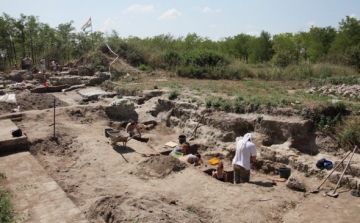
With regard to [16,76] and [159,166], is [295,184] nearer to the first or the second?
[159,166]

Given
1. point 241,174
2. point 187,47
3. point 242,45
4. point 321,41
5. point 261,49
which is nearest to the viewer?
point 241,174

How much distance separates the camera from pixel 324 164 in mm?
8141

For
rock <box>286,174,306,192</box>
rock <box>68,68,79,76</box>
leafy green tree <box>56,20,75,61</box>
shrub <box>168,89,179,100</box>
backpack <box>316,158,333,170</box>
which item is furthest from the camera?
leafy green tree <box>56,20,75,61</box>

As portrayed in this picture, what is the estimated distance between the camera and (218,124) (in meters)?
11.4

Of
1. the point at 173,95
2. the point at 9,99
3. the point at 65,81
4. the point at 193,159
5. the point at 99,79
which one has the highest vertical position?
the point at 99,79

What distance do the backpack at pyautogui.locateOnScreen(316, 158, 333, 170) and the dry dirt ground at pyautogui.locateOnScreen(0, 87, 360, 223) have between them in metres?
0.39

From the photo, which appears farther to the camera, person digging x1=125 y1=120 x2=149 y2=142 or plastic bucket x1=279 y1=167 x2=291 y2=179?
person digging x1=125 y1=120 x2=149 y2=142

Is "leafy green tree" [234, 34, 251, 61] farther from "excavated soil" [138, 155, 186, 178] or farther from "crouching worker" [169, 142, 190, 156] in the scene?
"excavated soil" [138, 155, 186, 178]

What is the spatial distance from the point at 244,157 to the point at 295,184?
1.38 meters

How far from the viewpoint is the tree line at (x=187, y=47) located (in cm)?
2200

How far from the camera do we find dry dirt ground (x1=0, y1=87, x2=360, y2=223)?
19.4 ft

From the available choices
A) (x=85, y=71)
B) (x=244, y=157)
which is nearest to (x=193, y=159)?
(x=244, y=157)

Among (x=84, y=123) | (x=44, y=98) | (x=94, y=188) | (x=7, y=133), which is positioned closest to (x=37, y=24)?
(x=44, y=98)

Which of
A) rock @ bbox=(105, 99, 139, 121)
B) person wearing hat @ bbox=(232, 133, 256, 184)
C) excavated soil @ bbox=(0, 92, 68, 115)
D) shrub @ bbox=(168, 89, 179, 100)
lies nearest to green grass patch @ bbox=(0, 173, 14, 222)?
person wearing hat @ bbox=(232, 133, 256, 184)
